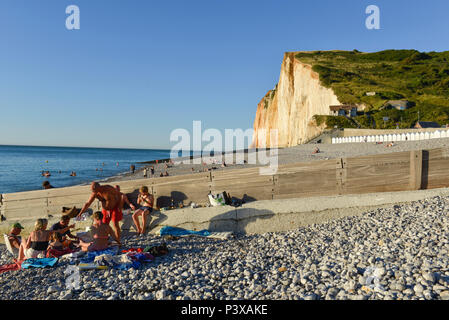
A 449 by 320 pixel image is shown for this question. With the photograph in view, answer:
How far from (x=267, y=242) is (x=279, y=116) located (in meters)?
79.9

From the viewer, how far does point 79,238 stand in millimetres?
7762

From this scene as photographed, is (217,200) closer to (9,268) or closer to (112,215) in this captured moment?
(112,215)

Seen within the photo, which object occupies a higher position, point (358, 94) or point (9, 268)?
point (358, 94)

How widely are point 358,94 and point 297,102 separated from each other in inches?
628

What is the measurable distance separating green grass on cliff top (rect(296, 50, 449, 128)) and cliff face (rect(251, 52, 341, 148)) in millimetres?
2396

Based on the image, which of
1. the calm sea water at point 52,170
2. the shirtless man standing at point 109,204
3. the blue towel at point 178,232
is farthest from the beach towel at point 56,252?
the calm sea water at point 52,170

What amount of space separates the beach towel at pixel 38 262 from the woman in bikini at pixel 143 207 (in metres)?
2.41

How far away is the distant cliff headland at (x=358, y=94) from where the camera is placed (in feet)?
166

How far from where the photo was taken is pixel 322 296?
417 centimetres

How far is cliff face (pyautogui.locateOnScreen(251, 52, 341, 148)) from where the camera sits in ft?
207

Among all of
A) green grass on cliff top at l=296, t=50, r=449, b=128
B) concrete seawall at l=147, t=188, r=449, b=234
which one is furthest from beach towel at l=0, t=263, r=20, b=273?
Result: green grass on cliff top at l=296, t=50, r=449, b=128

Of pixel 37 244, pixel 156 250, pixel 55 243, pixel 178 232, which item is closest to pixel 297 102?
pixel 178 232
